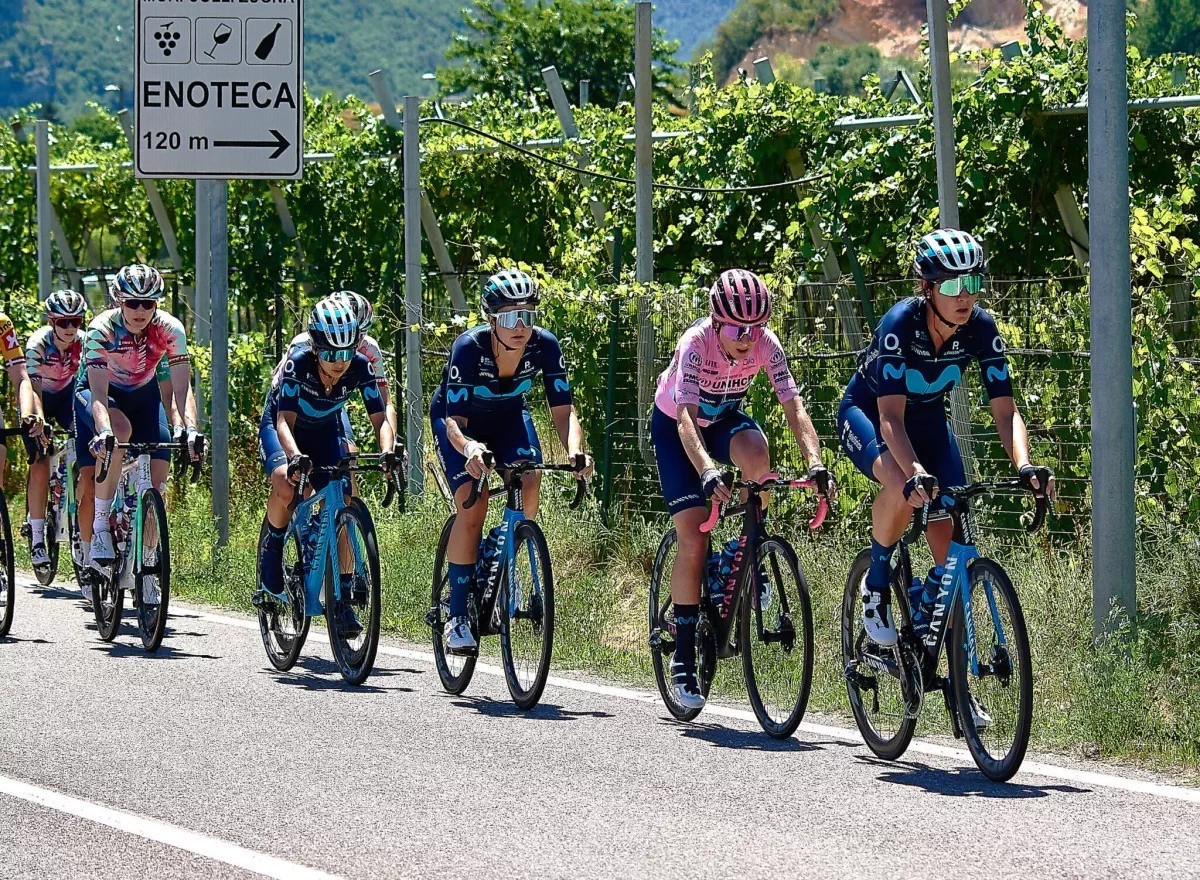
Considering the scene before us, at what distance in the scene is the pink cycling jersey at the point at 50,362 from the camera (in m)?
13.9

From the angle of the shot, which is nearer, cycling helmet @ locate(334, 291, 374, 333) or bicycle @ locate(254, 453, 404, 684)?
bicycle @ locate(254, 453, 404, 684)

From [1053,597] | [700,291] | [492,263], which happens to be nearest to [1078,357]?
[1053,597]

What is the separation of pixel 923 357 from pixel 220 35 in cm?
793

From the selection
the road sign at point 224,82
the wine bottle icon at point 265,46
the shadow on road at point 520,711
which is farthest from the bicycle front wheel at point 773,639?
the wine bottle icon at point 265,46

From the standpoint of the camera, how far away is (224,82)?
13930mm

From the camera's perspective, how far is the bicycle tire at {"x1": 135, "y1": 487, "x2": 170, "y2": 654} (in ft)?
35.0

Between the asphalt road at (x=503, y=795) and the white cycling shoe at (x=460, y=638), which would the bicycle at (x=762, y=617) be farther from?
the white cycling shoe at (x=460, y=638)

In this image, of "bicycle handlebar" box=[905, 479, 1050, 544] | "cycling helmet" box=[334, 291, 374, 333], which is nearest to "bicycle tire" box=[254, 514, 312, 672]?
"cycling helmet" box=[334, 291, 374, 333]

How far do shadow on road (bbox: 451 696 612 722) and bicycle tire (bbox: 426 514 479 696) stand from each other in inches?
5.6

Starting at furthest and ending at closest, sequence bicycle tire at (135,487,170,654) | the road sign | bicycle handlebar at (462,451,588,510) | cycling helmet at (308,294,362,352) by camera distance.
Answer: the road sign
bicycle tire at (135,487,170,654)
cycling helmet at (308,294,362,352)
bicycle handlebar at (462,451,588,510)

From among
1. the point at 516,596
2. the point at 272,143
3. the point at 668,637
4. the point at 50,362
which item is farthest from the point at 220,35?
the point at 668,637

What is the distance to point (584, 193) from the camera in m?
16.7

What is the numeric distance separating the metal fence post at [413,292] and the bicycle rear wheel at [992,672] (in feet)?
28.1

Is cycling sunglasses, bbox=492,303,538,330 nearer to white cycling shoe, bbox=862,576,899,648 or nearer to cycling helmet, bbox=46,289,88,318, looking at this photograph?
white cycling shoe, bbox=862,576,899,648
